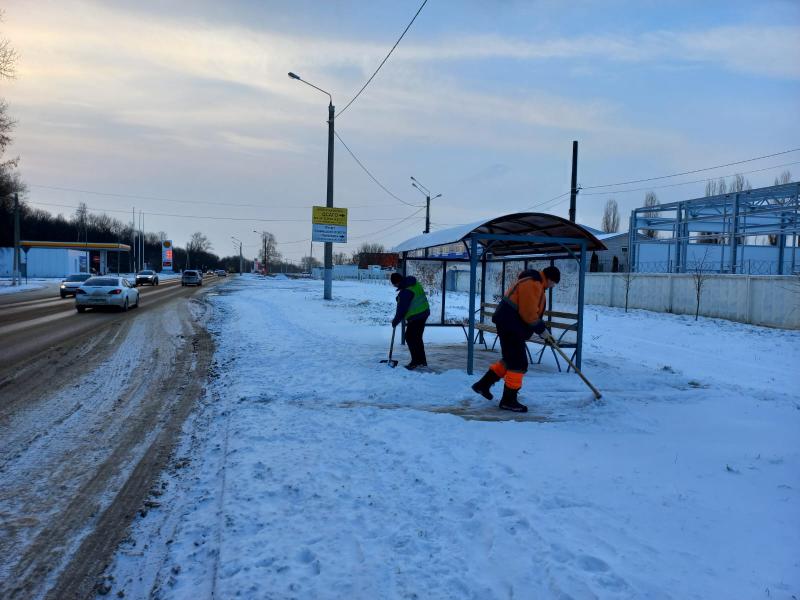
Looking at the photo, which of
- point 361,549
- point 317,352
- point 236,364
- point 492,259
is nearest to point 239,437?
point 361,549

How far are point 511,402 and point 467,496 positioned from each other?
245 cm

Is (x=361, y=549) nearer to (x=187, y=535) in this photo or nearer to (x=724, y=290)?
(x=187, y=535)

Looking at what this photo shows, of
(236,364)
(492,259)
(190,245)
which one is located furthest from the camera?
(190,245)

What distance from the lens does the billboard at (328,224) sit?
82.5 feet

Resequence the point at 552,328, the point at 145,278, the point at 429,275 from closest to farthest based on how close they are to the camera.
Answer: the point at 552,328
the point at 429,275
the point at 145,278

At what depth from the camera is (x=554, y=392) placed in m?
6.96

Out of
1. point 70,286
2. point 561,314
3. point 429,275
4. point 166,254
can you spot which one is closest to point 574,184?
point 429,275

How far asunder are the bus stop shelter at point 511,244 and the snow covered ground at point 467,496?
1.62 metres

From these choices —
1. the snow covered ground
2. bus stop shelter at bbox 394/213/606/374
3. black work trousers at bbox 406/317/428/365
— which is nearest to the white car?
bus stop shelter at bbox 394/213/606/374

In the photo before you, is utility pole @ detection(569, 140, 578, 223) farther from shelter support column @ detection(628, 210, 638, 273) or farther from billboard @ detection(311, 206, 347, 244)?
billboard @ detection(311, 206, 347, 244)

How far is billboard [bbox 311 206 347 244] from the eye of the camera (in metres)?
25.2

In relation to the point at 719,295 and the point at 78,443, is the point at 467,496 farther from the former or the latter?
the point at 719,295

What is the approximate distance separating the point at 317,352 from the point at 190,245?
147 metres

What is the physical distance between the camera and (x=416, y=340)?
8.20 m
